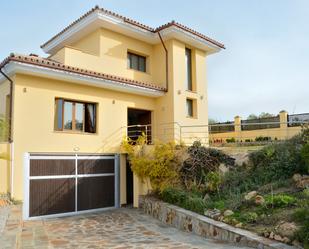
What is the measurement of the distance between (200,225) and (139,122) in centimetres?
1093

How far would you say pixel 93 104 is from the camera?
17.3 meters

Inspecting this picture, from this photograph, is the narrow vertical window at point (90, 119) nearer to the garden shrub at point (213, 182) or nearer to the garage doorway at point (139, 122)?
the garage doorway at point (139, 122)

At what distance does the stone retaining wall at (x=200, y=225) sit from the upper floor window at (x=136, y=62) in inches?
353

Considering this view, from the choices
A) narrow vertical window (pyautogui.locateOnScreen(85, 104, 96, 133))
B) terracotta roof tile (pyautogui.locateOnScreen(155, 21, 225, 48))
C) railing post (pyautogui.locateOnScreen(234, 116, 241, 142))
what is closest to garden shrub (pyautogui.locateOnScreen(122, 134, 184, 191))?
narrow vertical window (pyautogui.locateOnScreen(85, 104, 96, 133))

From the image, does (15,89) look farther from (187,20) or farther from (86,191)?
(187,20)

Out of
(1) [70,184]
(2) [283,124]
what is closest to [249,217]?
(1) [70,184]

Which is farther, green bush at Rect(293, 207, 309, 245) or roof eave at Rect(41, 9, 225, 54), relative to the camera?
roof eave at Rect(41, 9, 225, 54)

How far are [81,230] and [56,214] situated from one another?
11.2ft

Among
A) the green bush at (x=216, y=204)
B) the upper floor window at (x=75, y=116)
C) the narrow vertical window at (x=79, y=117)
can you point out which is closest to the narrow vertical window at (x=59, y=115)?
the upper floor window at (x=75, y=116)

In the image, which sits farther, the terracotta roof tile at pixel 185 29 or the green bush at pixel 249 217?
the terracotta roof tile at pixel 185 29

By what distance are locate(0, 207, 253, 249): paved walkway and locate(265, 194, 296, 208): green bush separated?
234cm

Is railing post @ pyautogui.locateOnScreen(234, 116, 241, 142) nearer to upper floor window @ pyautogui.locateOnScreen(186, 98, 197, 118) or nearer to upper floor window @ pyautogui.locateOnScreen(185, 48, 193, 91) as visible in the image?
upper floor window @ pyautogui.locateOnScreen(186, 98, 197, 118)

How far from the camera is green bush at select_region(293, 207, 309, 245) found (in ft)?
26.6

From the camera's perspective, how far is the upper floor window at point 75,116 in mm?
15828
